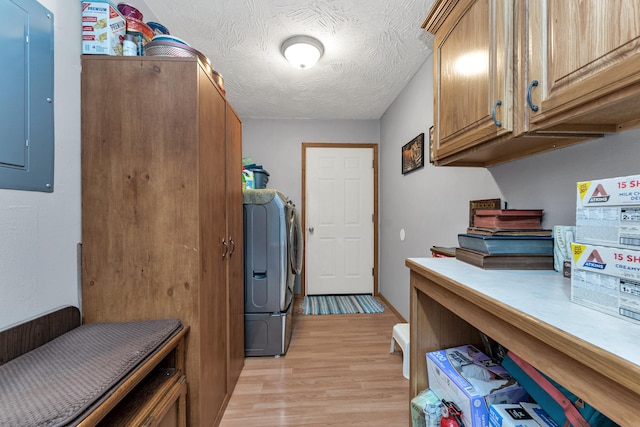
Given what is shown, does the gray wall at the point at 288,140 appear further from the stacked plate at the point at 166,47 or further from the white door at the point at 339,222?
the stacked plate at the point at 166,47

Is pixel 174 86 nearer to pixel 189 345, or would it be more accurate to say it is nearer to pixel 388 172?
pixel 189 345

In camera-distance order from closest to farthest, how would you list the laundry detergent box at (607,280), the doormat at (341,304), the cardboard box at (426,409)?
the laundry detergent box at (607,280)
the cardboard box at (426,409)
the doormat at (341,304)

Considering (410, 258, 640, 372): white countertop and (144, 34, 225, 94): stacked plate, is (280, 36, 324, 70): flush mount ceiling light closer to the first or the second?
(144, 34, 225, 94): stacked plate

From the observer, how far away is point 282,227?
211 cm

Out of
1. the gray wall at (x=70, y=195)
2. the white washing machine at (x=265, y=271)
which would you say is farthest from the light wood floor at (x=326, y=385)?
the gray wall at (x=70, y=195)

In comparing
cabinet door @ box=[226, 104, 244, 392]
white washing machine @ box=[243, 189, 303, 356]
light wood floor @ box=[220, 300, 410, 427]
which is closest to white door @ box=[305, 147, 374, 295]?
light wood floor @ box=[220, 300, 410, 427]

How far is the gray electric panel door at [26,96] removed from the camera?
2.57ft

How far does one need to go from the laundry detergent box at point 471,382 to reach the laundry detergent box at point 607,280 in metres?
0.52

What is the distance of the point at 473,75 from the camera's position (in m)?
0.97

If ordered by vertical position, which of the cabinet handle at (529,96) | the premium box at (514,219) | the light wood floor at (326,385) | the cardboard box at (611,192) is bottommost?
the light wood floor at (326,385)

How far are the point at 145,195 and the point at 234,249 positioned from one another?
72 centimetres

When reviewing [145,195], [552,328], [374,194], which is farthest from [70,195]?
[374,194]

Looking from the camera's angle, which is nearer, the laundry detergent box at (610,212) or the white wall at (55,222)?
the laundry detergent box at (610,212)

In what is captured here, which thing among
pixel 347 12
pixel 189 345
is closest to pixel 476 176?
pixel 347 12
